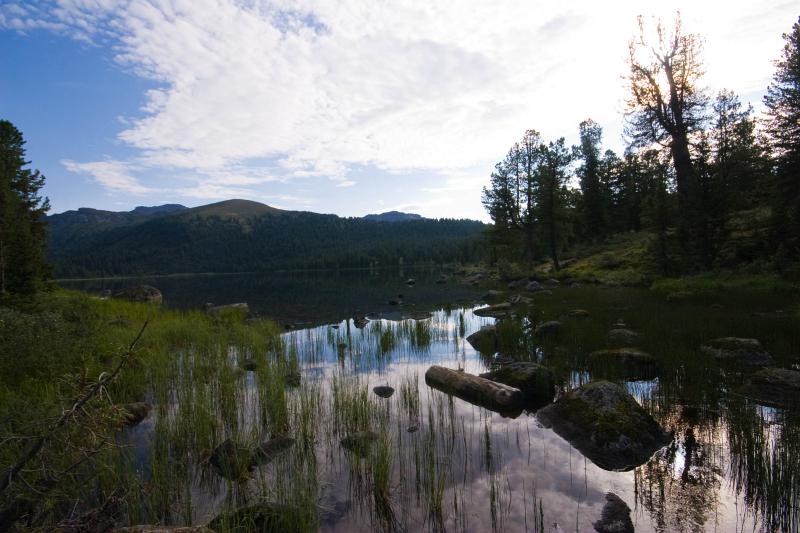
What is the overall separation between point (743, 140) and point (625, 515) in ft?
190

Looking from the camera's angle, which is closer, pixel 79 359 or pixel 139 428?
pixel 139 428

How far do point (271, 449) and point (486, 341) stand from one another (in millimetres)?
9236

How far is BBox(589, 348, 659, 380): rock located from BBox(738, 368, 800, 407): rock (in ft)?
5.89

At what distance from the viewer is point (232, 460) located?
5.82m

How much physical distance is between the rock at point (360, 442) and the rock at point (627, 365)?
243 inches

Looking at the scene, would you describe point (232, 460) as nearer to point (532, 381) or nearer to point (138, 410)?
point (138, 410)

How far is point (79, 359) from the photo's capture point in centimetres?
945

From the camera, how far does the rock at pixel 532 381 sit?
842cm

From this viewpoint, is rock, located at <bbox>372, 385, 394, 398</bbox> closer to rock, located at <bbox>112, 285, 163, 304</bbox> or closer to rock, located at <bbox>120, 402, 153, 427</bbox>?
rock, located at <bbox>120, 402, 153, 427</bbox>

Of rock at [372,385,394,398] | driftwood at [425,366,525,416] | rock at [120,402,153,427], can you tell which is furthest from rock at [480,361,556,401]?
rock at [120,402,153,427]

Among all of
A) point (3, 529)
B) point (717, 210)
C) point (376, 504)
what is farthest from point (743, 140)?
point (3, 529)

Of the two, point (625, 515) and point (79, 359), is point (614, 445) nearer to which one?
point (625, 515)

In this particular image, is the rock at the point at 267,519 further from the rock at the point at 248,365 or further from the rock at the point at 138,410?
the rock at the point at 248,365

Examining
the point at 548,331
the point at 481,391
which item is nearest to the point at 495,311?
the point at 548,331
